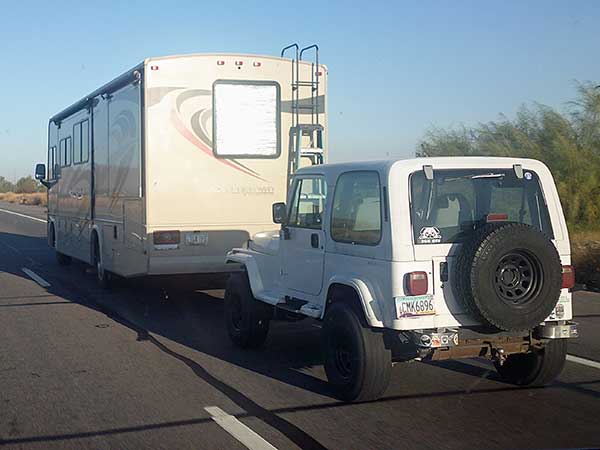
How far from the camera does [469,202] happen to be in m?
6.93

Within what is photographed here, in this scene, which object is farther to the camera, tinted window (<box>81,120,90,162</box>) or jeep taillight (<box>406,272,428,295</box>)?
tinted window (<box>81,120,90,162</box>)

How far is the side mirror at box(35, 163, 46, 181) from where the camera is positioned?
21078 millimetres

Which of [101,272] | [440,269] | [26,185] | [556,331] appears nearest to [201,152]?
[101,272]

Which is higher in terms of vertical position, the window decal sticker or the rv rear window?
the rv rear window

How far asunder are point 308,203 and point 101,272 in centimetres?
789

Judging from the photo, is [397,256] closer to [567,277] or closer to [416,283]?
[416,283]

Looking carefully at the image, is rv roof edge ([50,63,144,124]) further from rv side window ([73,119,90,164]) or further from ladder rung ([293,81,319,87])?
ladder rung ([293,81,319,87])

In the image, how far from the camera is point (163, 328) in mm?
11289

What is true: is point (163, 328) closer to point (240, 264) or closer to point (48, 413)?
point (240, 264)

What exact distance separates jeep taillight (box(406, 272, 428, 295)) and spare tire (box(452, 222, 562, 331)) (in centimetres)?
27

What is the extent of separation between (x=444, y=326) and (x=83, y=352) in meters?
4.87

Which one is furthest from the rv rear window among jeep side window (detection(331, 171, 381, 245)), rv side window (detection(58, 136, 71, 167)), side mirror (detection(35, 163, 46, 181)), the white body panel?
side mirror (detection(35, 163, 46, 181))

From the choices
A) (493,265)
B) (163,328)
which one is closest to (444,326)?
(493,265)

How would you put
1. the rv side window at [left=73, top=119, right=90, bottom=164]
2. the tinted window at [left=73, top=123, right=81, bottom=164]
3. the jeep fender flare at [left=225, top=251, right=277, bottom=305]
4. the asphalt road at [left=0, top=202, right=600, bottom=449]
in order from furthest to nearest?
the tinted window at [left=73, top=123, right=81, bottom=164] → the rv side window at [left=73, top=119, right=90, bottom=164] → the jeep fender flare at [left=225, top=251, right=277, bottom=305] → the asphalt road at [left=0, top=202, right=600, bottom=449]
